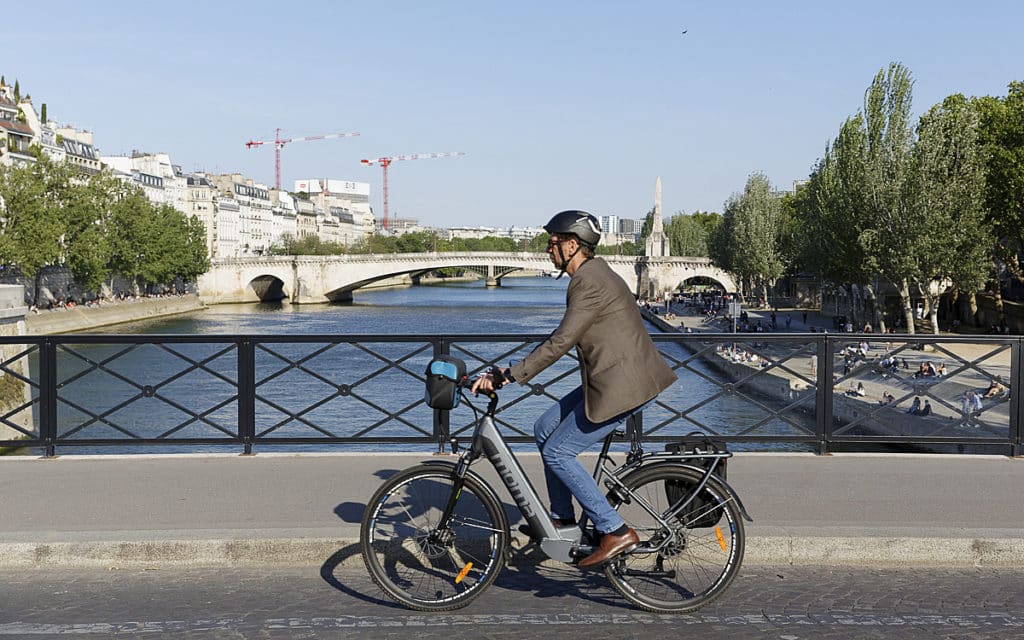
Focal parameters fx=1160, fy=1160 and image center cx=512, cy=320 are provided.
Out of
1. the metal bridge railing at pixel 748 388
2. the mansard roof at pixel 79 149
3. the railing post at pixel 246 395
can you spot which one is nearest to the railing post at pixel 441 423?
the metal bridge railing at pixel 748 388

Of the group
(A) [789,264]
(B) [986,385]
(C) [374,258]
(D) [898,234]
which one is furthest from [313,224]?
(B) [986,385]

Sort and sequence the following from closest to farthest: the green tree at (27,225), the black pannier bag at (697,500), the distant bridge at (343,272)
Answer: the black pannier bag at (697,500)
the green tree at (27,225)
the distant bridge at (343,272)

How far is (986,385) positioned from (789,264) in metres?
62.0

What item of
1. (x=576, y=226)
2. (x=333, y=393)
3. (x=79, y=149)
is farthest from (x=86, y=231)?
(x=576, y=226)

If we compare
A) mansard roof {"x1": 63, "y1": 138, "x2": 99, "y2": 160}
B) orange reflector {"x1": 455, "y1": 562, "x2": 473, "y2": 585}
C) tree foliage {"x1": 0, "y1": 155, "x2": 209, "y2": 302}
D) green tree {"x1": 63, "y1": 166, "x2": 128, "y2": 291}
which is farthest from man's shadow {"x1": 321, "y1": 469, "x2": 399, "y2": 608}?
mansard roof {"x1": 63, "y1": 138, "x2": 99, "y2": 160}

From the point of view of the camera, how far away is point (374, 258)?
9788 centimetres

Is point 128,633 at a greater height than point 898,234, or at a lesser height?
lesser

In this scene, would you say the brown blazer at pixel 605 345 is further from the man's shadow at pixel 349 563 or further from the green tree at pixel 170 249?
the green tree at pixel 170 249

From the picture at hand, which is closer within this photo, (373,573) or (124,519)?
(373,573)

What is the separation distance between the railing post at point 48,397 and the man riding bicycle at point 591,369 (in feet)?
15.1

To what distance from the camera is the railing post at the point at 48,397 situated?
8047mm

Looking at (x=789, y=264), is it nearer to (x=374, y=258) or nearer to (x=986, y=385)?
(x=374, y=258)

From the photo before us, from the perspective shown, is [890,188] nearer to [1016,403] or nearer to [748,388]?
[748,388]

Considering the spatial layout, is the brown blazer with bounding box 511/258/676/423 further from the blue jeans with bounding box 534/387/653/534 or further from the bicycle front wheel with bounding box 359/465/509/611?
the bicycle front wheel with bounding box 359/465/509/611
